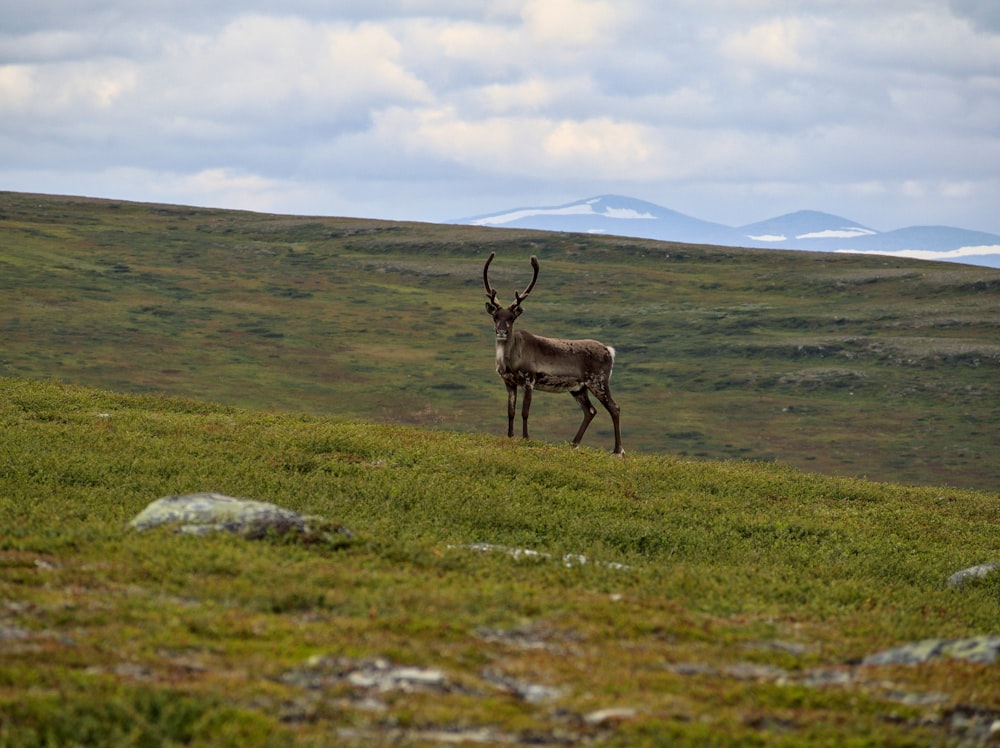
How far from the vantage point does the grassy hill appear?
83.1 meters

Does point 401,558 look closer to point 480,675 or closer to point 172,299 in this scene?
point 480,675

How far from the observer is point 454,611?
12.1 meters

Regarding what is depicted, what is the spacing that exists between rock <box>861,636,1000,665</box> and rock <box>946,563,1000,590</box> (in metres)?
7.25

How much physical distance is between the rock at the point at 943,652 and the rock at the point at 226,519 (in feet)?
24.5

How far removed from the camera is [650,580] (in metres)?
15.4

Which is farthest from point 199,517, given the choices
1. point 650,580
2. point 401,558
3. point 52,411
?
point 52,411

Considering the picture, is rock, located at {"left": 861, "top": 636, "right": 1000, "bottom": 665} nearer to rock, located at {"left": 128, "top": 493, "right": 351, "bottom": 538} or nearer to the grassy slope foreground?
the grassy slope foreground

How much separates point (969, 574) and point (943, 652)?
26.1 feet

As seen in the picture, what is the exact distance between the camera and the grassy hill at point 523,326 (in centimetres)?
8306

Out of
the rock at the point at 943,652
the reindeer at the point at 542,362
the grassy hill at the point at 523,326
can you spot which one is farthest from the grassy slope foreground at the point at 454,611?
the grassy hill at the point at 523,326

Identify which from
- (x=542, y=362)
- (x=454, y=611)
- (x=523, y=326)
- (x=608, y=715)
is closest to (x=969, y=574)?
(x=454, y=611)

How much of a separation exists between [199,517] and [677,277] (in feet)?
430

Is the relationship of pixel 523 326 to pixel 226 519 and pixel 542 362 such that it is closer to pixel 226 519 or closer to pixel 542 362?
pixel 542 362

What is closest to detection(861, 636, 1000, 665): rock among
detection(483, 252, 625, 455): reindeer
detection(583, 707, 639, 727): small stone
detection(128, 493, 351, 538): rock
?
detection(583, 707, 639, 727): small stone
